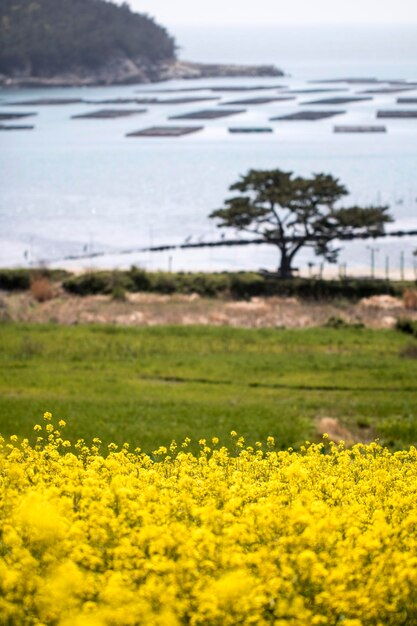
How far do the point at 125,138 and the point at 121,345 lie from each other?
60259 millimetres

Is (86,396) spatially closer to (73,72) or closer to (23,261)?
(23,261)

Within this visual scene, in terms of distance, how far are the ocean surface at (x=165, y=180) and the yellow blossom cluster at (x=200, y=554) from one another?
37.1m

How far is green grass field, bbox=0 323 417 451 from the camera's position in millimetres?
21156

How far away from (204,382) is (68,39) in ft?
470

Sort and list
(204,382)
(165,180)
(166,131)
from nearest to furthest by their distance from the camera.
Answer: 1. (204,382)
2. (165,180)
3. (166,131)

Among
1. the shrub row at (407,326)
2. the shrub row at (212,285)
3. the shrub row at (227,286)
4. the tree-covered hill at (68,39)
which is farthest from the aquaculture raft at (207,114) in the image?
the shrub row at (407,326)

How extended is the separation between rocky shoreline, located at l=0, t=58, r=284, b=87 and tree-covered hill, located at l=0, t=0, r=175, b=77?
1.68 feet

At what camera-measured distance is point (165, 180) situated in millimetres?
68438

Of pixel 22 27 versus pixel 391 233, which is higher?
pixel 22 27

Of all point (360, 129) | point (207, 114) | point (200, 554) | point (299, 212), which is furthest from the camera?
point (207, 114)

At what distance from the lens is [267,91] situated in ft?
468

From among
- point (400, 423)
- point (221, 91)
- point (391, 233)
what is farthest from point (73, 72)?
point (400, 423)

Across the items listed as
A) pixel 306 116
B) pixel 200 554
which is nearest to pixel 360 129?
pixel 306 116

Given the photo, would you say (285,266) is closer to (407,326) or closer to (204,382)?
(407,326)
